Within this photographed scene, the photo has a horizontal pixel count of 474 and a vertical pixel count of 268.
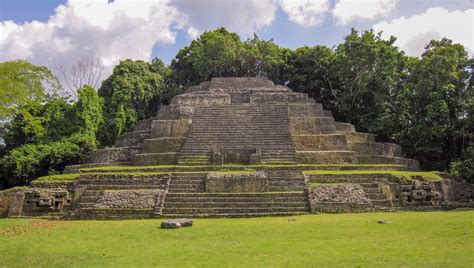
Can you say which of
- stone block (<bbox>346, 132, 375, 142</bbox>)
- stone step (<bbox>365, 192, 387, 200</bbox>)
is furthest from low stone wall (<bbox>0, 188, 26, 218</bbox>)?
stone block (<bbox>346, 132, 375, 142</bbox>)

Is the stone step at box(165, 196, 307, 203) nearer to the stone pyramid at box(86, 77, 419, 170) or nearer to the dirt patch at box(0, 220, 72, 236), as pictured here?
the dirt patch at box(0, 220, 72, 236)

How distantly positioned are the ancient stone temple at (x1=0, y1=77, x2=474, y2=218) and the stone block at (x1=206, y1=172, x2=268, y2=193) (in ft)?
0.12

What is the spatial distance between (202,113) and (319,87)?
44.5 ft

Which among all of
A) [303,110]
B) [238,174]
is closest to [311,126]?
[303,110]

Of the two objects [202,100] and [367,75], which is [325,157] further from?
[367,75]

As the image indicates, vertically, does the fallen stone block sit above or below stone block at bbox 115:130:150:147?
below

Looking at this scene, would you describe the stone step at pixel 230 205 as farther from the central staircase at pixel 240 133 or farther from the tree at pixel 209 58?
the tree at pixel 209 58

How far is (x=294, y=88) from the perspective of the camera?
35375 mm

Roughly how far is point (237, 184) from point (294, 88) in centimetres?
2107

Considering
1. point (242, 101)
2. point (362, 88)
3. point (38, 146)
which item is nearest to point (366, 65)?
point (362, 88)

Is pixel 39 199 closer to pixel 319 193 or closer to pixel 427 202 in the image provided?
pixel 319 193

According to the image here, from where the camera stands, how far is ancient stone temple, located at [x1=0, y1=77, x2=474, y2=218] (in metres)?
14.7

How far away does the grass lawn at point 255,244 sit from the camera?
6973mm

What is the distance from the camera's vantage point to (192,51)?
35750 millimetres
